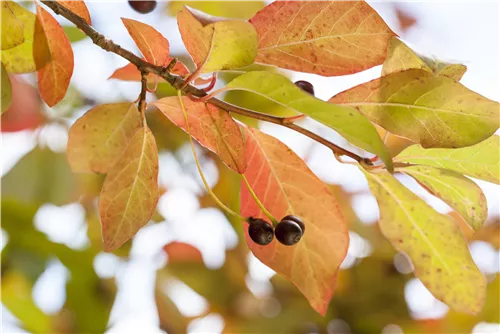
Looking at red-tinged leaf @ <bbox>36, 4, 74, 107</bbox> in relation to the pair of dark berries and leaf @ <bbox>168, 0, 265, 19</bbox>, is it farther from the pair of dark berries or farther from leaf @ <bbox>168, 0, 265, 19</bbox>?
leaf @ <bbox>168, 0, 265, 19</bbox>

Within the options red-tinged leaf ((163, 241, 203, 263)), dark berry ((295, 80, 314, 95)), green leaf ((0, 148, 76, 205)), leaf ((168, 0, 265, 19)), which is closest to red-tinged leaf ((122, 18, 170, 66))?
dark berry ((295, 80, 314, 95))

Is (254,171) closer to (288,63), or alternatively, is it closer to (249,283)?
(288,63)

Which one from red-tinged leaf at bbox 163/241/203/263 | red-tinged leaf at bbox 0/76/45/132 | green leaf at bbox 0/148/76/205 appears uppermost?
red-tinged leaf at bbox 0/76/45/132

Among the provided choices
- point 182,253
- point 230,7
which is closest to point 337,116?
point 230,7

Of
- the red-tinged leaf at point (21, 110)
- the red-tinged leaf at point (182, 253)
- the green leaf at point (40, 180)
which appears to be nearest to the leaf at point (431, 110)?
the green leaf at point (40, 180)

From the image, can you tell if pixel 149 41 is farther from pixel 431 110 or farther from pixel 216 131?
pixel 431 110
